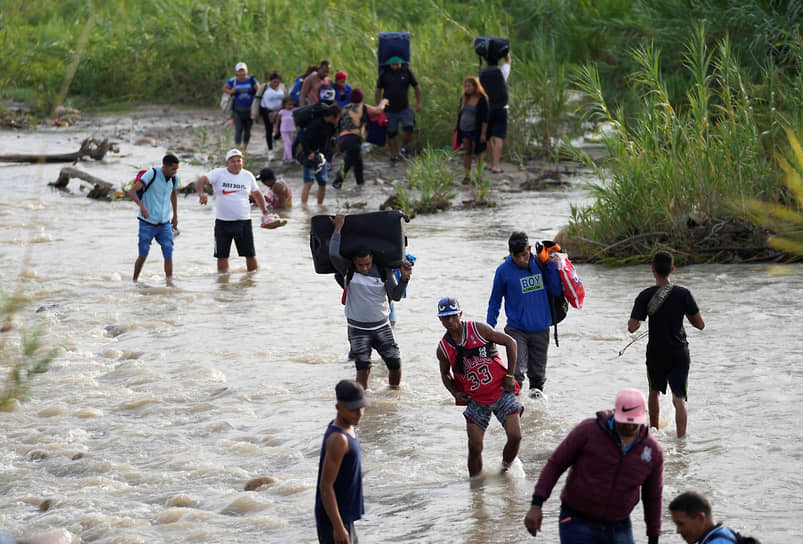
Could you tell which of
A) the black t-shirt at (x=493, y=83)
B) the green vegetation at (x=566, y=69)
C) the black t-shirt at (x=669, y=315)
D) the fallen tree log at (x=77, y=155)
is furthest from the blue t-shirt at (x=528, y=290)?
the fallen tree log at (x=77, y=155)

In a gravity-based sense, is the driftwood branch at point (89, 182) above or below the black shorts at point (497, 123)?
below

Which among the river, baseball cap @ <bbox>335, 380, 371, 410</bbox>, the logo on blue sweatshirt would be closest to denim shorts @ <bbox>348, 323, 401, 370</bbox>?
the river

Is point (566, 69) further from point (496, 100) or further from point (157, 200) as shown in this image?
point (157, 200)

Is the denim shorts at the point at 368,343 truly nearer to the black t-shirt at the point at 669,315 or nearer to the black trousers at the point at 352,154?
the black t-shirt at the point at 669,315

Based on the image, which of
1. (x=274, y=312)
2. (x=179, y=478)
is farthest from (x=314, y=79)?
(x=179, y=478)

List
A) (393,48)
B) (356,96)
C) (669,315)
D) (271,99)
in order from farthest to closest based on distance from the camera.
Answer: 1. (271,99)
2. (393,48)
3. (356,96)
4. (669,315)

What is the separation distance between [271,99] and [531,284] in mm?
14116

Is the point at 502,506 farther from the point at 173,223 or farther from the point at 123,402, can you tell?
the point at 173,223

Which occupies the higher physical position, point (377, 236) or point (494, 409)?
point (377, 236)

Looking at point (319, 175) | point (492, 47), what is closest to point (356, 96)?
point (319, 175)

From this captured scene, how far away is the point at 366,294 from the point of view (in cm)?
894

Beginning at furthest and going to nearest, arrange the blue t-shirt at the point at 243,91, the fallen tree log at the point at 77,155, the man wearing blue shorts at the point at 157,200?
the fallen tree log at the point at 77,155 < the blue t-shirt at the point at 243,91 < the man wearing blue shorts at the point at 157,200

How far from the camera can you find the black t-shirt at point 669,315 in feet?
24.8

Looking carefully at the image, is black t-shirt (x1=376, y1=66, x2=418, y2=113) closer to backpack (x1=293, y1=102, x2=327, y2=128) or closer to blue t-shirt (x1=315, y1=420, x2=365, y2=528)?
backpack (x1=293, y1=102, x2=327, y2=128)
